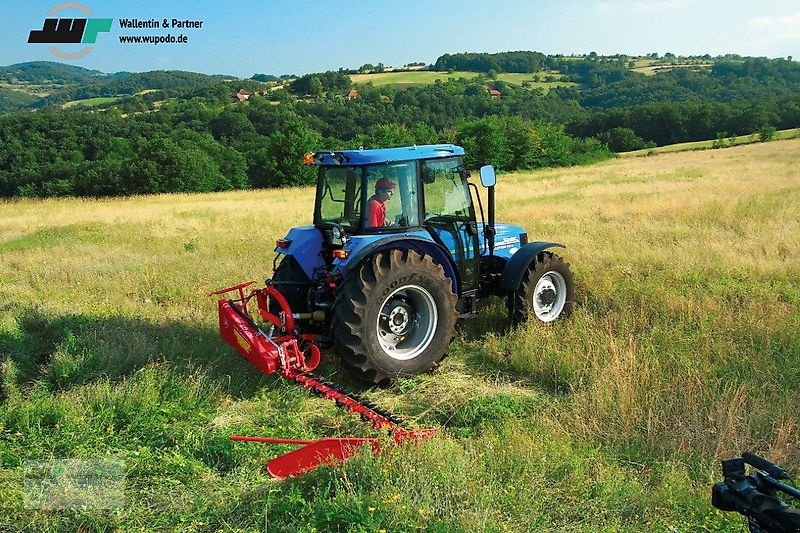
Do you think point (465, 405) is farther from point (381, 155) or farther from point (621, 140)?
point (621, 140)

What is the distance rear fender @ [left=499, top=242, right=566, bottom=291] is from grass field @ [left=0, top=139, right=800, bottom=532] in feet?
1.83

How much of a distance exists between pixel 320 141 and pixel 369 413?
45.1 m

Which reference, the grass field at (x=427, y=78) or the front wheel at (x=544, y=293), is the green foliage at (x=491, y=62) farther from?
the front wheel at (x=544, y=293)

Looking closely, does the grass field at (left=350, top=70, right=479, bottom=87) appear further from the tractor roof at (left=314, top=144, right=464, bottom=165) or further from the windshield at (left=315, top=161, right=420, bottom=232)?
the windshield at (left=315, top=161, right=420, bottom=232)

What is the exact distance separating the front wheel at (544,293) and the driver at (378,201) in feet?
6.16

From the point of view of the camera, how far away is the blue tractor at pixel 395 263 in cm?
559

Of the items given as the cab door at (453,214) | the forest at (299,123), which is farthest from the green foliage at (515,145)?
the cab door at (453,214)

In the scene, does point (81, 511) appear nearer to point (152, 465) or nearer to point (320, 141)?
point (152, 465)

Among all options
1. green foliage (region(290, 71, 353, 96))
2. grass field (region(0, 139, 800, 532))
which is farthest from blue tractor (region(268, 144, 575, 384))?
green foliage (region(290, 71, 353, 96))

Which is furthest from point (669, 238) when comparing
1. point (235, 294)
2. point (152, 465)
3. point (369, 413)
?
point (152, 465)

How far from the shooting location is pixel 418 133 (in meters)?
50.2

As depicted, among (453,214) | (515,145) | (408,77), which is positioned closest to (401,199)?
(453,214)

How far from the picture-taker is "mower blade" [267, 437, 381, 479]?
4125 millimetres

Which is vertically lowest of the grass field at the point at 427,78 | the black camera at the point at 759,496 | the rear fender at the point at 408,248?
the black camera at the point at 759,496
